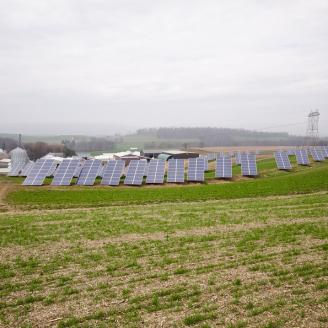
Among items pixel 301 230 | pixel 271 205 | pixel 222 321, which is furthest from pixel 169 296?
pixel 271 205

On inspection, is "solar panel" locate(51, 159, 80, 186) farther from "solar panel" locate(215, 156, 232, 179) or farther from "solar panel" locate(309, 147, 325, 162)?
"solar panel" locate(309, 147, 325, 162)

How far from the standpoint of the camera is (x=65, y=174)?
47125mm

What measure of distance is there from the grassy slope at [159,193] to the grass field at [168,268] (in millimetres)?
8585

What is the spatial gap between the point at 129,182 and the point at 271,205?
22760mm

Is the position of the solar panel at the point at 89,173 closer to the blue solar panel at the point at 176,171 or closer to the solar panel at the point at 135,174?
the solar panel at the point at 135,174

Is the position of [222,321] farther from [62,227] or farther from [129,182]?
[129,182]

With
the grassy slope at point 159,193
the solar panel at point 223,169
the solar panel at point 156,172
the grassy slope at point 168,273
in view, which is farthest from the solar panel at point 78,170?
the grassy slope at point 168,273

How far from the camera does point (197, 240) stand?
17.0 m

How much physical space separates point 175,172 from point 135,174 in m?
5.71

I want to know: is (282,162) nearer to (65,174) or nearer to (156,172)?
(156,172)

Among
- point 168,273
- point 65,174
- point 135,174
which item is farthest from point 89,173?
point 168,273

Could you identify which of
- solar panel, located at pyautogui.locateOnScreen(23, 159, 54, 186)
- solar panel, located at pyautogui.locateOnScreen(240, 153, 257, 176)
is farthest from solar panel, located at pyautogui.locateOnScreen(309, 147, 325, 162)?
solar panel, located at pyautogui.locateOnScreen(23, 159, 54, 186)

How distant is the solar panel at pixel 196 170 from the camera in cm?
4684

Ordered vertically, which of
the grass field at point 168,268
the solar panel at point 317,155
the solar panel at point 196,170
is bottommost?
the grass field at point 168,268
